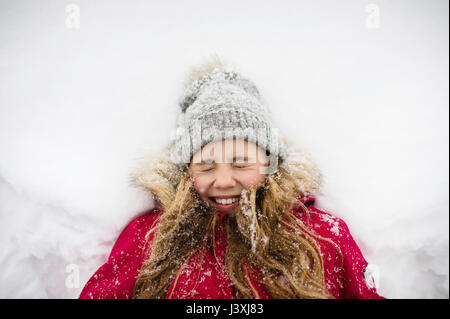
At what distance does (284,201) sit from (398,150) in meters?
0.91

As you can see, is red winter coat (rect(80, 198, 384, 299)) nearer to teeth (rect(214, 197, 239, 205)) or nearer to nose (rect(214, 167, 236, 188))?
teeth (rect(214, 197, 239, 205))

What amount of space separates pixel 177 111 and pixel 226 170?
2.21 ft

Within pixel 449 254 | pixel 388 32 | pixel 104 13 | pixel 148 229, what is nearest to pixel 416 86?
pixel 388 32

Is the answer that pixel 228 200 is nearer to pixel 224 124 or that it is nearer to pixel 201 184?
pixel 201 184

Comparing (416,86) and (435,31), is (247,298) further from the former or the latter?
(435,31)

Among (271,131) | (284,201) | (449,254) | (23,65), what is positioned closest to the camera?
(284,201)

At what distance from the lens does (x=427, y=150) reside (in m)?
1.49

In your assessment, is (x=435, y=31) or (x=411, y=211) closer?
(x=411, y=211)

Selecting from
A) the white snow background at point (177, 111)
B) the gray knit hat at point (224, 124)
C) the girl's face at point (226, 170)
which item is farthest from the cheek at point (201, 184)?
the white snow background at point (177, 111)

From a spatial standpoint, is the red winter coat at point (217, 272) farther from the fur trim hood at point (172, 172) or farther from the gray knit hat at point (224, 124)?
the gray knit hat at point (224, 124)

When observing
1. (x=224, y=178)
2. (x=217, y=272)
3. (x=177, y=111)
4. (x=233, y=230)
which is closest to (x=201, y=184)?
(x=224, y=178)

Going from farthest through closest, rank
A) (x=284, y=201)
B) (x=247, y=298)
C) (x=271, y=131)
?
(x=271, y=131)
(x=284, y=201)
(x=247, y=298)

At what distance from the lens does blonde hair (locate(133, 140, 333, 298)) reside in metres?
1.02

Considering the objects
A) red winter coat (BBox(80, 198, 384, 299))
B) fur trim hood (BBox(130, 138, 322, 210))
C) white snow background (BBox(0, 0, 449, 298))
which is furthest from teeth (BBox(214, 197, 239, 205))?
white snow background (BBox(0, 0, 449, 298))
